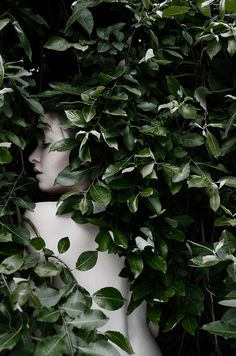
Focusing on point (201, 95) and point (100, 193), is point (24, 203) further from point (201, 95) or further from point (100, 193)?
point (201, 95)

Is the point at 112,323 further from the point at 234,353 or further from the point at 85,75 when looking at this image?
the point at 85,75

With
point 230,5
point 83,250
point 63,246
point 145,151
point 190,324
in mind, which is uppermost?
point 230,5

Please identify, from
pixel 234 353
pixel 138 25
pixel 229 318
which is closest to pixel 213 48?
pixel 138 25

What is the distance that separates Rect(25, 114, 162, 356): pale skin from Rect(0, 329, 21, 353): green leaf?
1.13 feet

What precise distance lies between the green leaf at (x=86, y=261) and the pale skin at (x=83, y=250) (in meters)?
0.12

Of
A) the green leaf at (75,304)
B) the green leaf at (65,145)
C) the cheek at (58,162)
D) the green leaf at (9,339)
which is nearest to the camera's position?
the green leaf at (9,339)

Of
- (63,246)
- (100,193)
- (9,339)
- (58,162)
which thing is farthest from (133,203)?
(9,339)

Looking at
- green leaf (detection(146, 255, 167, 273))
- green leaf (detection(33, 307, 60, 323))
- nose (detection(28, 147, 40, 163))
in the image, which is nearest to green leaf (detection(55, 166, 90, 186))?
nose (detection(28, 147, 40, 163))

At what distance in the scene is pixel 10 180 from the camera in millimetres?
1211

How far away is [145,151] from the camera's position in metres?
1.07

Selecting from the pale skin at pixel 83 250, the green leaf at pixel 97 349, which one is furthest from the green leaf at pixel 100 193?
the green leaf at pixel 97 349

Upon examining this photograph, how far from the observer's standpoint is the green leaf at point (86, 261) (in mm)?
1037

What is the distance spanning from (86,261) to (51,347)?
0.91ft

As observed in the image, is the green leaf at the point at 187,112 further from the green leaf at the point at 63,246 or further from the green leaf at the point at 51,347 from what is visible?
the green leaf at the point at 51,347
